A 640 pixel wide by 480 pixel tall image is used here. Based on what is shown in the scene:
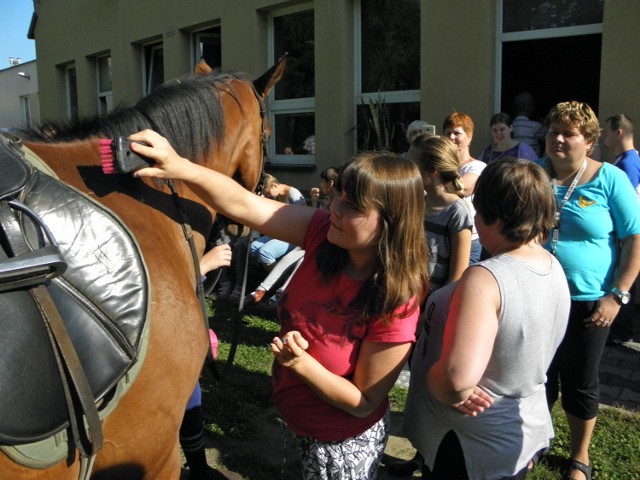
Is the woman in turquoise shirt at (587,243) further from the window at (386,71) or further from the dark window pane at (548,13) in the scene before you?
the window at (386,71)

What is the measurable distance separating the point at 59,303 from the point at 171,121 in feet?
2.74

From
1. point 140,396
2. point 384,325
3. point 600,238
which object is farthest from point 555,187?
point 140,396

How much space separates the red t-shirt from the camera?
1644 millimetres

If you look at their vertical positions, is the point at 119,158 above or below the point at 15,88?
below

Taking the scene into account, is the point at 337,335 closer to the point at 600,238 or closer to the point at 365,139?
the point at 600,238

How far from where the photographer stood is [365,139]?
21.6 ft

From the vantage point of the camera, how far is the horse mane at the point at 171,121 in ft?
6.03

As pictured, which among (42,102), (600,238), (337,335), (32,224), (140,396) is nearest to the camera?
(32,224)

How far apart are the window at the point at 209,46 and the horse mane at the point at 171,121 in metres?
6.93

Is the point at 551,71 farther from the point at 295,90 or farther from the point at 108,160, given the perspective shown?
the point at 108,160

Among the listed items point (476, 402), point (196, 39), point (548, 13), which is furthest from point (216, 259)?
point (196, 39)

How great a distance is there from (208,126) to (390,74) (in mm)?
4888

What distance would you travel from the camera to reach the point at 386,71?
6.57m

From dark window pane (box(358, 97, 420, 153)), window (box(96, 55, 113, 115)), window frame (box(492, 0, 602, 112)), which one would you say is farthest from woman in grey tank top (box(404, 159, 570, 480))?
window (box(96, 55, 113, 115))
